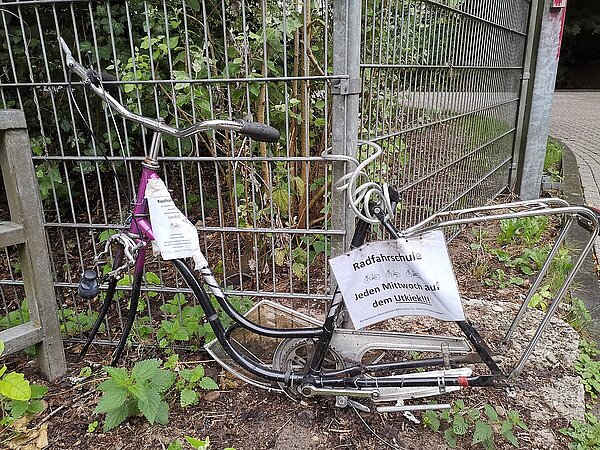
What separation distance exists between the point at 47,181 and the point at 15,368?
3.54 ft

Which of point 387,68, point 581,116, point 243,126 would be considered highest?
point 387,68

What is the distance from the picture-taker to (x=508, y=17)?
4441mm

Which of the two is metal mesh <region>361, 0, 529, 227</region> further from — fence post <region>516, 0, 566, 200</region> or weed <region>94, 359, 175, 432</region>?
weed <region>94, 359, 175, 432</region>

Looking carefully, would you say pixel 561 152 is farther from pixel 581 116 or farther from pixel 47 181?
pixel 581 116

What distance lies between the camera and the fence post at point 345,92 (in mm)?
1979

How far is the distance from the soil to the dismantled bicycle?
88 millimetres

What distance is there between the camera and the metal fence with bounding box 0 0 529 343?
224cm

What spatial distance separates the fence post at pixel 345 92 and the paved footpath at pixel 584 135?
2.85m

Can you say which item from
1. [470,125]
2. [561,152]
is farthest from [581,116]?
[470,125]

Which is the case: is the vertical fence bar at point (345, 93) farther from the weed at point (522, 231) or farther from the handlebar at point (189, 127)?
the weed at point (522, 231)

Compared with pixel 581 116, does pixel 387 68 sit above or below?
above

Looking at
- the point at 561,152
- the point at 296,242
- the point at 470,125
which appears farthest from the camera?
the point at 561,152

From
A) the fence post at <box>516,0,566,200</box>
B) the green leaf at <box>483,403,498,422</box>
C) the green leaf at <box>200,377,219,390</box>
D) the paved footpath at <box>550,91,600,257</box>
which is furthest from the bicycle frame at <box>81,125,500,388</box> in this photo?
the fence post at <box>516,0,566,200</box>

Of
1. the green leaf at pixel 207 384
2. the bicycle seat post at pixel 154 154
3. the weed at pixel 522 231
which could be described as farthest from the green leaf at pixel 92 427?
the weed at pixel 522 231
